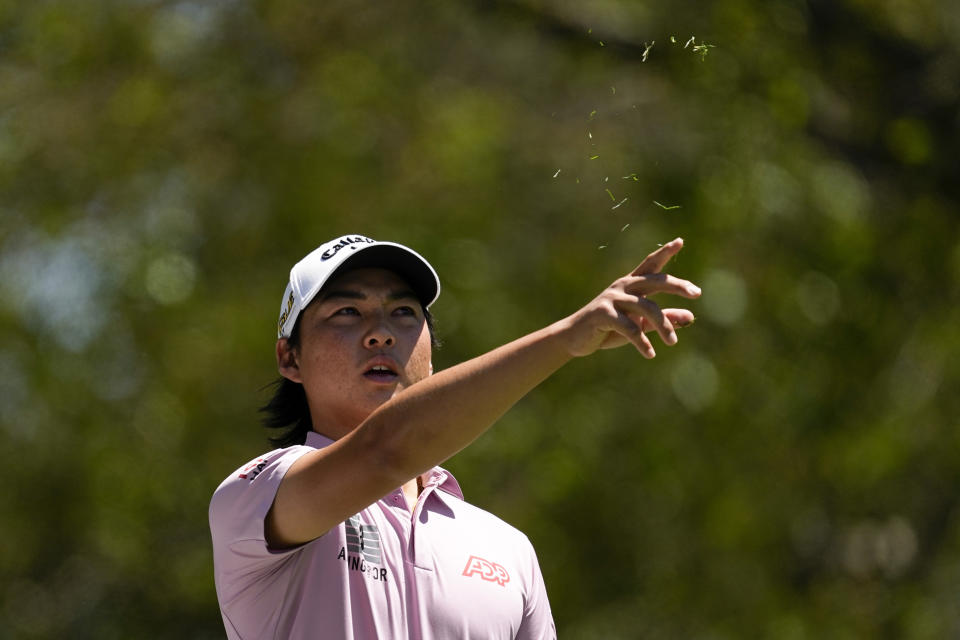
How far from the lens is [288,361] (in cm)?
364

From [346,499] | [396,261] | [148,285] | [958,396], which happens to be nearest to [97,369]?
[148,285]

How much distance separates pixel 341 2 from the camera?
9.11 m

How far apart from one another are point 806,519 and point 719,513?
0.53m

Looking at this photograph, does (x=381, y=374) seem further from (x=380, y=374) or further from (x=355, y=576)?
(x=355, y=576)

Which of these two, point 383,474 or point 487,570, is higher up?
point 383,474

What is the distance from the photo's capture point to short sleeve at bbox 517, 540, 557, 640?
3500 mm

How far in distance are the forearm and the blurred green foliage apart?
5.05 m

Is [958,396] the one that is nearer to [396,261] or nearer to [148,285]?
[148,285]

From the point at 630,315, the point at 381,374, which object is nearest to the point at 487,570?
Answer: the point at 381,374

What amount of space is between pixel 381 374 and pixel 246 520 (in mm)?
549

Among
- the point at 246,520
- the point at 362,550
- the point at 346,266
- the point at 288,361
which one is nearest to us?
the point at 246,520

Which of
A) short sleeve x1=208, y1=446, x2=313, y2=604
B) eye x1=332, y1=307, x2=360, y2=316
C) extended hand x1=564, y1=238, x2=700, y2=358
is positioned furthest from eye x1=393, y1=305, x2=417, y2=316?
extended hand x1=564, y1=238, x2=700, y2=358

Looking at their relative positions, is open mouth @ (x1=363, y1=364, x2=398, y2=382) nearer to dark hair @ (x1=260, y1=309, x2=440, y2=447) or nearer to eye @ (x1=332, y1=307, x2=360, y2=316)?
eye @ (x1=332, y1=307, x2=360, y2=316)

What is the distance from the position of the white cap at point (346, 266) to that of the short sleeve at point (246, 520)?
18.0 inches
